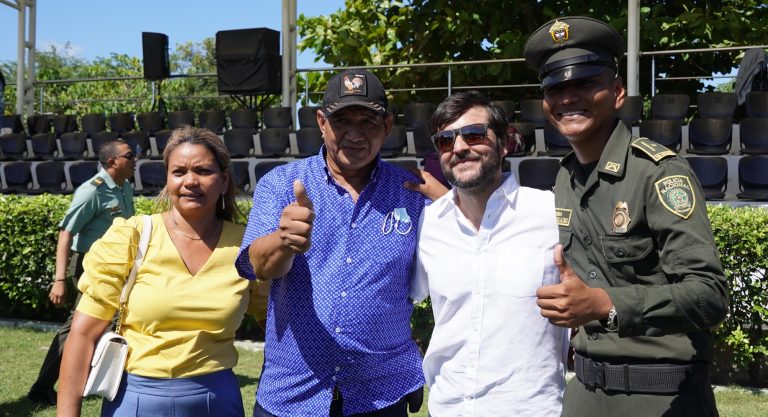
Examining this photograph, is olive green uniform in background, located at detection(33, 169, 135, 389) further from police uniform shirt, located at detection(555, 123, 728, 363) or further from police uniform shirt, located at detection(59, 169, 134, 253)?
police uniform shirt, located at detection(555, 123, 728, 363)

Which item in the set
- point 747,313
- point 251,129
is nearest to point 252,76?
point 251,129

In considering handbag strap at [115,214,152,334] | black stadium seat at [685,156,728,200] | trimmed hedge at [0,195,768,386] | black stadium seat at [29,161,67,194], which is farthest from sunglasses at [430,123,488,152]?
black stadium seat at [29,161,67,194]

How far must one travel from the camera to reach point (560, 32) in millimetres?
2461

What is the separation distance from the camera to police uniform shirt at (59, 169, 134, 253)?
567 cm

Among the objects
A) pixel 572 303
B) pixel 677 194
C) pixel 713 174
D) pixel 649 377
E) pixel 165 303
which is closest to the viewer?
pixel 572 303

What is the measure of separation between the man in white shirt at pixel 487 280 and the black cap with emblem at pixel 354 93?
200 millimetres

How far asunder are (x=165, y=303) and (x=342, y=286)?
59 cm

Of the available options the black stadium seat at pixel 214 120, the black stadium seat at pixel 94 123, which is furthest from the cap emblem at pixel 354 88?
the black stadium seat at pixel 94 123

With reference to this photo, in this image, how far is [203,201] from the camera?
9.01 feet

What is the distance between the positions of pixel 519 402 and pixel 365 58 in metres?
14.3

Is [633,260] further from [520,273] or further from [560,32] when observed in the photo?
[560,32]

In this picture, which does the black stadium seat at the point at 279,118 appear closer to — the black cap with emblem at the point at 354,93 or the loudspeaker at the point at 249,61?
the loudspeaker at the point at 249,61

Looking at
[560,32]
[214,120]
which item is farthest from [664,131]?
[560,32]

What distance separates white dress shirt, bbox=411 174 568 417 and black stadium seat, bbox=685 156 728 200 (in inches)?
280
